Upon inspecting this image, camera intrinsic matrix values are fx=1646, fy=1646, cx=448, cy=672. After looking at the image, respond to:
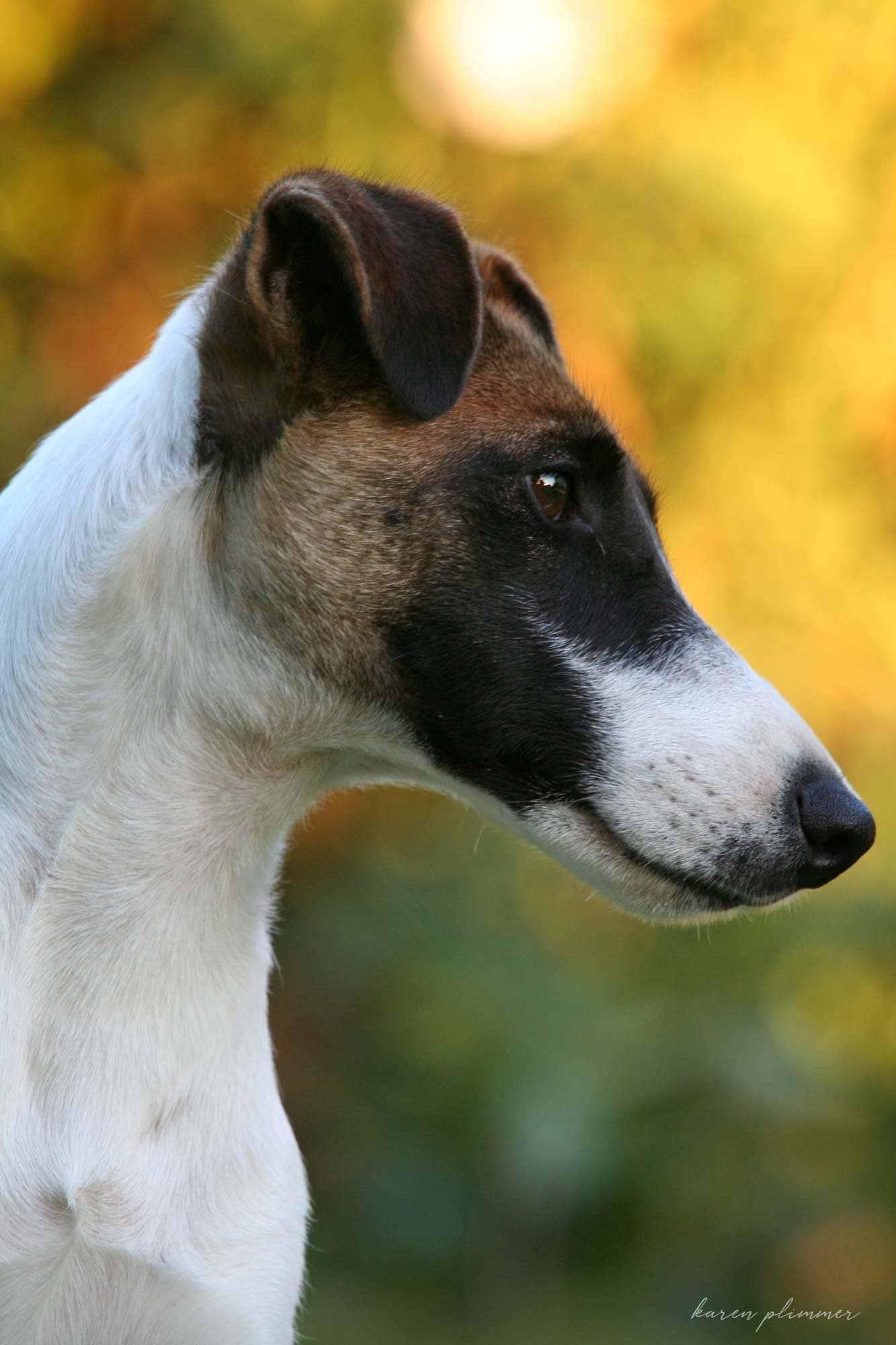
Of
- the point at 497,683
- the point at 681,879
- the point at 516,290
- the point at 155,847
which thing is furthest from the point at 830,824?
the point at 516,290

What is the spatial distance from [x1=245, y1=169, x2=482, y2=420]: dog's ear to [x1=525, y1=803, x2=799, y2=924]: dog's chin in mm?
663

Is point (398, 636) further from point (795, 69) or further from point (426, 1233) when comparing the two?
point (795, 69)

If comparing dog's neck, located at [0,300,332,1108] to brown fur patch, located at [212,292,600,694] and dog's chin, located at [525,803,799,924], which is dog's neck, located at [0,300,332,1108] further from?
dog's chin, located at [525,803,799,924]

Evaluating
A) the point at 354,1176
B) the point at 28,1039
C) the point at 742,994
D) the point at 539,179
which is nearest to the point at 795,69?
the point at 539,179

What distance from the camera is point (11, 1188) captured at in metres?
2.42

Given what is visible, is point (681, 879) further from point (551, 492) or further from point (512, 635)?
point (551, 492)

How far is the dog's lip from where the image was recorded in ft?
8.39

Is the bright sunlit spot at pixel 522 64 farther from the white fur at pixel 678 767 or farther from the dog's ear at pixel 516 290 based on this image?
the white fur at pixel 678 767

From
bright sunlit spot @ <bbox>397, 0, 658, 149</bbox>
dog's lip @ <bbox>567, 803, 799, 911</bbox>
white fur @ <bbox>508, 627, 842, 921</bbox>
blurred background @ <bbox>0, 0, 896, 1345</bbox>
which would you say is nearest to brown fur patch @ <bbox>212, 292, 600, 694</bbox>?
white fur @ <bbox>508, 627, 842, 921</bbox>

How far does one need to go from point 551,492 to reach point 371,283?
445 mm

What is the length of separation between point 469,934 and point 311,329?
2.86 metres

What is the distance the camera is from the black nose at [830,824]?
249cm

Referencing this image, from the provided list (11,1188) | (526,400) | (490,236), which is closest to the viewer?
(11,1188)

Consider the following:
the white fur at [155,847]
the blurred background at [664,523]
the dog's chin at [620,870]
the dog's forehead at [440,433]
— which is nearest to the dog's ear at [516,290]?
the dog's forehead at [440,433]
